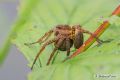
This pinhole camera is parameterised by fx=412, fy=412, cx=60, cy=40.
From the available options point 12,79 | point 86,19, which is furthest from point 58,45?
point 12,79

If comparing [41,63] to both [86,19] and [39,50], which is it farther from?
[86,19]

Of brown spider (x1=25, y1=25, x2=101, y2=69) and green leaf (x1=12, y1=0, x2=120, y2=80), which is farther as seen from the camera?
brown spider (x1=25, y1=25, x2=101, y2=69)

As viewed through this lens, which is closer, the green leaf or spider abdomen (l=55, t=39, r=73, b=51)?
the green leaf

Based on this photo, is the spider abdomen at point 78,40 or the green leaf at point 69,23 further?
the spider abdomen at point 78,40

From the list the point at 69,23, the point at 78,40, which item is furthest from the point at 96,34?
the point at 69,23

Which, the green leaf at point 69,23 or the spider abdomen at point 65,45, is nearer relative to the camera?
the green leaf at point 69,23

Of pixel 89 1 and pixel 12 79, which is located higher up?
pixel 89 1

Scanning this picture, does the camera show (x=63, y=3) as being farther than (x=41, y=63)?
Yes

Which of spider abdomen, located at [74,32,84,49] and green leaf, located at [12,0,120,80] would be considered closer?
green leaf, located at [12,0,120,80]
